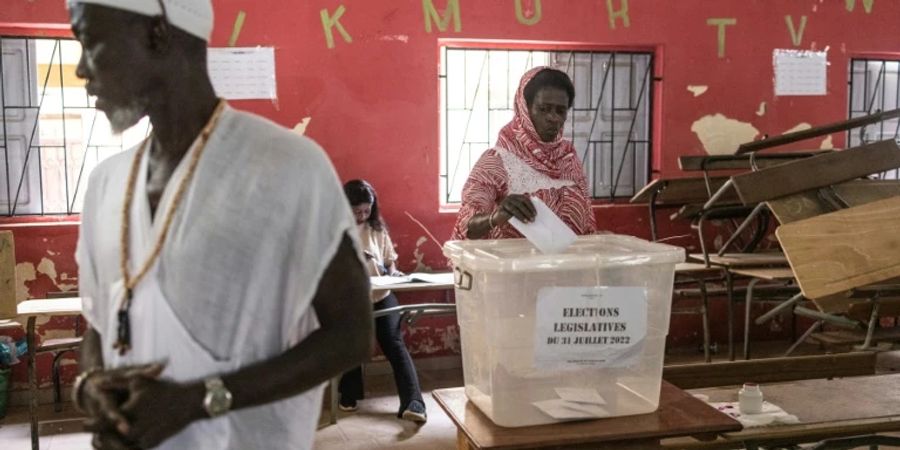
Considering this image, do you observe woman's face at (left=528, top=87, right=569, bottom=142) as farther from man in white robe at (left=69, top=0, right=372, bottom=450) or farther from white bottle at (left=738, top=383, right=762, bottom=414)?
man in white robe at (left=69, top=0, right=372, bottom=450)

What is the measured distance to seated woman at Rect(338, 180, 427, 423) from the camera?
4559mm

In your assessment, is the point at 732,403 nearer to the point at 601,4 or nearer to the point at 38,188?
the point at 601,4

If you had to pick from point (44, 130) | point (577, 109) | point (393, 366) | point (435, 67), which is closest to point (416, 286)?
point (393, 366)

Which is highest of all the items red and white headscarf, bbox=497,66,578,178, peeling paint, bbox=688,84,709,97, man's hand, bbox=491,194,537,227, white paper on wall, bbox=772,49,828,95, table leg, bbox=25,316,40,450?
white paper on wall, bbox=772,49,828,95

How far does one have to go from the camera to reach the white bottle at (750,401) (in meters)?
2.21

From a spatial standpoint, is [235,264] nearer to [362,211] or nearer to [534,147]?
[534,147]

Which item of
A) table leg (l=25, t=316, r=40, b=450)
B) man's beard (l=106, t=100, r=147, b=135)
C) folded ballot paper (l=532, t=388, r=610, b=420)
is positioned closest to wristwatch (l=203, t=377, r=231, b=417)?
man's beard (l=106, t=100, r=147, b=135)

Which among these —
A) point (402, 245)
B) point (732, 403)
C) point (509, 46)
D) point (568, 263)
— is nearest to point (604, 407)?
point (568, 263)

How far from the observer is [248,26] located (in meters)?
5.11

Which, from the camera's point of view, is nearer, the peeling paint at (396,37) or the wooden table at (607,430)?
the wooden table at (607,430)

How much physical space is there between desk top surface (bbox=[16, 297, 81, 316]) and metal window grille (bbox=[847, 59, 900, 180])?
18.6 feet

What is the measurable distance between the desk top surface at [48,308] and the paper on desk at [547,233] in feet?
8.92

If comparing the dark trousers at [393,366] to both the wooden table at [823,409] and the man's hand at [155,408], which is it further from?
the man's hand at [155,408]

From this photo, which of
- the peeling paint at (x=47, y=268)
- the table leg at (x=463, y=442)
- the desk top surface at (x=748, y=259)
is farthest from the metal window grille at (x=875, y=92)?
the peeling paint at (x=47, y=268)
